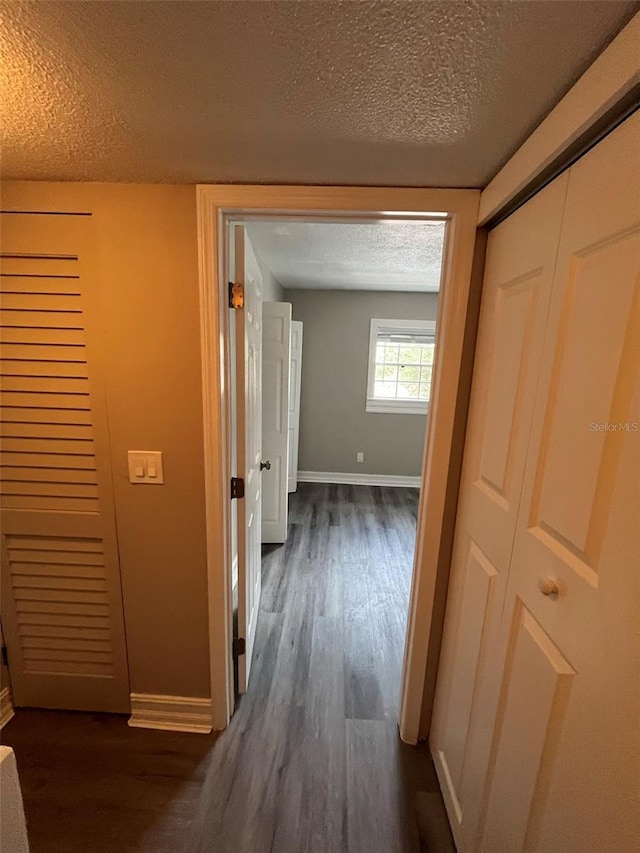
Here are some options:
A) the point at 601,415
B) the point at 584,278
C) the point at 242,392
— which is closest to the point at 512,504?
the point at 601,415

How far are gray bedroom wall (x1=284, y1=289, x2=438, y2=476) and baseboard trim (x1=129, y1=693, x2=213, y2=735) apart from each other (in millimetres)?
3195

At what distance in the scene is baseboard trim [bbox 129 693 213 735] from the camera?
1.51 metres

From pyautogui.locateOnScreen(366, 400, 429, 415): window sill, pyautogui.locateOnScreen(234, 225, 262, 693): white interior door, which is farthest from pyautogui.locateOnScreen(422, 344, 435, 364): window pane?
pyautogui.locateOnScreen(234, 225, 262, 693): white interior door

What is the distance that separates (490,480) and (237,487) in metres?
0.92

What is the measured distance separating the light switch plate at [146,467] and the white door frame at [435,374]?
0.18 meters

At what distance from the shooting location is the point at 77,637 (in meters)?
1.48

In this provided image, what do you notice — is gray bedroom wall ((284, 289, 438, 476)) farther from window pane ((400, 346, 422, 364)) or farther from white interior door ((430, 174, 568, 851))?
white interior door ((430, 174, 568, 851))

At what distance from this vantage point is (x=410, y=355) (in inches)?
174

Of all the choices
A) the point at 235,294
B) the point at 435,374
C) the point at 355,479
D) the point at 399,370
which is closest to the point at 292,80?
the point at 235,294

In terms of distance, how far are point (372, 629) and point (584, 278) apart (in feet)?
6.84

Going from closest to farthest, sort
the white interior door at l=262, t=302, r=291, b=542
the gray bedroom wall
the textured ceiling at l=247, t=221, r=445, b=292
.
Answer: the textured ceiling at l=247, t=221, r=445, b=292 < the white interior door at l=262, t=302, r=291, b=542 < the gray bedroom wall

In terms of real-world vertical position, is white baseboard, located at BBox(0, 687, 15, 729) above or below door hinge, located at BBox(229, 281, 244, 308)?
below

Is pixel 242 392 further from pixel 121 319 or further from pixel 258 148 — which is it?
pixel 258 148

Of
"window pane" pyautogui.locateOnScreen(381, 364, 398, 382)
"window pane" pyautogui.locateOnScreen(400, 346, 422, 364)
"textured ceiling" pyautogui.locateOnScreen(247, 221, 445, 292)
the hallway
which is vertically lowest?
the hallway
